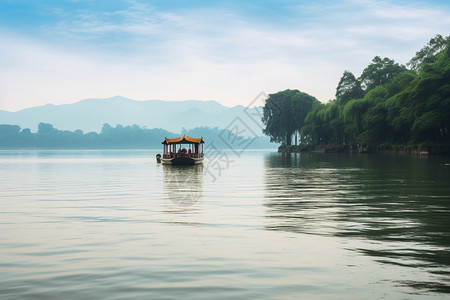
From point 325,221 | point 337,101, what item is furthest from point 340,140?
point 325,221

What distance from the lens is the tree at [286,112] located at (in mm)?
125500

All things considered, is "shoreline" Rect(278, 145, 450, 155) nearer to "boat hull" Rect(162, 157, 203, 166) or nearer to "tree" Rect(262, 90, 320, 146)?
"tree" Rect(262, 90, 320, 146)

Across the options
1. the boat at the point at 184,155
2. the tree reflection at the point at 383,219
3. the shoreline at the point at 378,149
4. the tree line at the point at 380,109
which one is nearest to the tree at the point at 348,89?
the tree line at the point at 380,109

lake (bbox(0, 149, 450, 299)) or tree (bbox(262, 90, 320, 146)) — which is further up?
tree (bbox(262, 90, 320, 146))

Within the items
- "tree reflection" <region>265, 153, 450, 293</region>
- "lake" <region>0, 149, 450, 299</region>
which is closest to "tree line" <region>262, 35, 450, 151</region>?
"tree reflection" <region>265, 153, 450, 293</region>

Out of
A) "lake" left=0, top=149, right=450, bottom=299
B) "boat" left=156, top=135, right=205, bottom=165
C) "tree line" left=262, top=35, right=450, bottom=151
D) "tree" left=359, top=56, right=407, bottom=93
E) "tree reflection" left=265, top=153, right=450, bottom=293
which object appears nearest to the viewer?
"lake" left=0, top=149, right=450, bottom=299

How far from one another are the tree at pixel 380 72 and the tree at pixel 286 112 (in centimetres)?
1572

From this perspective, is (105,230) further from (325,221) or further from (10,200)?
(10,200)

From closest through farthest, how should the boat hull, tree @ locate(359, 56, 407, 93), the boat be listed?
the boat hull
the boat
tree @ locate(359, 56, 407, 93)

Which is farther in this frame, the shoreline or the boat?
the shoreline

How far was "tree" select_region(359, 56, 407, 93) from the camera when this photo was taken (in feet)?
364

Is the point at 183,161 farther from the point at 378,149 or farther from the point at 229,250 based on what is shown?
the point at 378,149

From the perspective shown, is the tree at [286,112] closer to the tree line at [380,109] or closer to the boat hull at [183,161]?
Answer: the tree line at [380,109]

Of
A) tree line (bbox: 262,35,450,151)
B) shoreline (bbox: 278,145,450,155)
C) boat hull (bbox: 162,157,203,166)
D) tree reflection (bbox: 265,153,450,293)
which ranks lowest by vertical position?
tree reflection (bbox: 265,153,450,293)
